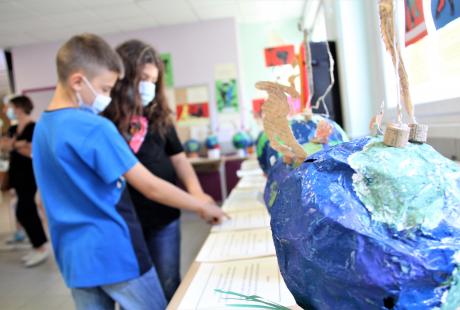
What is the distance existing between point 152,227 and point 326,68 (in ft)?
2.86

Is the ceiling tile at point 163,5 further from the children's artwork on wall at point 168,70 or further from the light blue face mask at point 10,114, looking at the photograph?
the light blue face mask at point 10,114

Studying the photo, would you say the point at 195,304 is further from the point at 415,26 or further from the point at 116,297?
the point at 415,26

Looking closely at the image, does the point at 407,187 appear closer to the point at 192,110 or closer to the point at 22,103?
the point at 22,103

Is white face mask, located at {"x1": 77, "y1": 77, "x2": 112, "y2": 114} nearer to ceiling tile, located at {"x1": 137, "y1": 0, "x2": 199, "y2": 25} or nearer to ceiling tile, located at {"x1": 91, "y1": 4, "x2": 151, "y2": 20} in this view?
ceiling tile, located at {"x1": 91, "y1": 4, "x2": 151, "y2": 20}

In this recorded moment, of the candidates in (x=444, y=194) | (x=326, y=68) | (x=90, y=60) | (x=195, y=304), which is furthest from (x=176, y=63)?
(x=444, y=194)

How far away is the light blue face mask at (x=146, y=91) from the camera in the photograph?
128cm

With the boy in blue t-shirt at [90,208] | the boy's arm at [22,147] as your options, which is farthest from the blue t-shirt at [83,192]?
the boy's arm at [22,147]

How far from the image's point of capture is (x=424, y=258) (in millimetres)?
307

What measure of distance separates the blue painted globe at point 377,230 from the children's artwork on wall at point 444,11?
0.65 metres

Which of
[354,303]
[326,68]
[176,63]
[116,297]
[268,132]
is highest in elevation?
[176,63]

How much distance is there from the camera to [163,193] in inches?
41.5

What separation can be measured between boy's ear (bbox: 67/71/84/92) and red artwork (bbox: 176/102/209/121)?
3.58 meters

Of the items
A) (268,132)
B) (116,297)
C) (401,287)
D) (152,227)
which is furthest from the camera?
(152,227)

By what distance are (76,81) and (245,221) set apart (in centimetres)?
67
